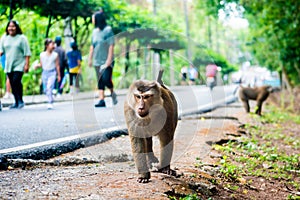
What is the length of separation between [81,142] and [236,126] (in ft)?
13.8

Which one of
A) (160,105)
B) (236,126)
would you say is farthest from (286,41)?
(160,105)

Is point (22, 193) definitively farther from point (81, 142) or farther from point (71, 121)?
point (71, 121)

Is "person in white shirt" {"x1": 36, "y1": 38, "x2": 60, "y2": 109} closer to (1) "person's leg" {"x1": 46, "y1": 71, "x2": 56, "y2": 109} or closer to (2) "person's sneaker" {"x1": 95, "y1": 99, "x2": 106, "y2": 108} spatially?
(1) "person's leg" {"x1": 46, "y1": 71, "x2": 56, "y2": 109}

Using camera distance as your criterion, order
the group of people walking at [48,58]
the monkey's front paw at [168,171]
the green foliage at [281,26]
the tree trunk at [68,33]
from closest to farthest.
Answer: the monkey's front paw at [168,171]
the group of people walking at [48,58]
the tree trunk at [68,33]
the green foliage at [281,26]

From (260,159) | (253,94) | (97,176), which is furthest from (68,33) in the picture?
(97,176)

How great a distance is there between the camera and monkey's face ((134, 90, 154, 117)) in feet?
11.8

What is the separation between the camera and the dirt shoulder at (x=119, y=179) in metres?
3.29

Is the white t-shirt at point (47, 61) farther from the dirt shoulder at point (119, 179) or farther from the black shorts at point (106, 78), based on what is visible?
the dirt shoulder at point (119, 179)

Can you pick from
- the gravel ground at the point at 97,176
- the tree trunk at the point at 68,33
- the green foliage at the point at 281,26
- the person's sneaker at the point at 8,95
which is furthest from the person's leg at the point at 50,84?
the green foliage at the point at 281,26

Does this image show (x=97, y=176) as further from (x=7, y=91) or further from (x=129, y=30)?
(x=129, y=30)

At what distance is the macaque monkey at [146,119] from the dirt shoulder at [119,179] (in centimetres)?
20

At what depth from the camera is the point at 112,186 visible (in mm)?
3471

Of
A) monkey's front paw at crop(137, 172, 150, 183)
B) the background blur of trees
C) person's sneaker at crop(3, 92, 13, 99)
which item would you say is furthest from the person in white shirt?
monkey's front paw at crop(137, 172, 150, 183)

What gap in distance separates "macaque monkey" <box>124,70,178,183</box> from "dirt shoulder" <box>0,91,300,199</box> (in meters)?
0.20
